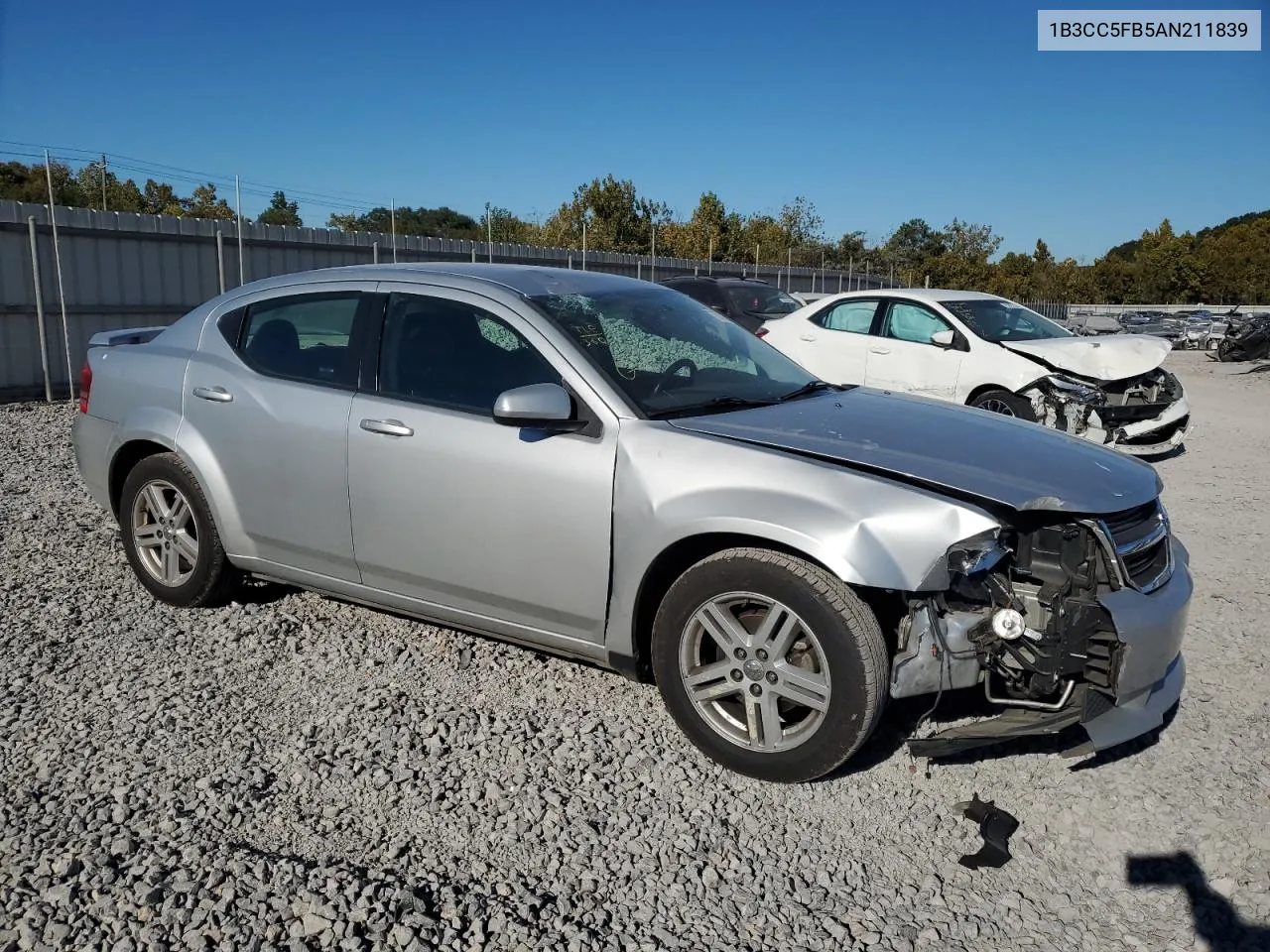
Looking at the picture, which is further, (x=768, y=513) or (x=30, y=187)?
(x=30, y=187)

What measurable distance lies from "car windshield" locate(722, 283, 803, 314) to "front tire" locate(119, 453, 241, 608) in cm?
1209

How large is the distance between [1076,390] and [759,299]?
793cm

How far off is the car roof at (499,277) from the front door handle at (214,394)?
552 mm

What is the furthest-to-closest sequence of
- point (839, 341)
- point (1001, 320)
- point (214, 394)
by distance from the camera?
point (839, 341)
point (1001, 320)
point (214, 394)

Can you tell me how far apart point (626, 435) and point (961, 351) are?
23.6ft

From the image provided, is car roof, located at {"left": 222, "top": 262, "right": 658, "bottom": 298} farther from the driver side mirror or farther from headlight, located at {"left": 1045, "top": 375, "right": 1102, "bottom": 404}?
headlight, located at {"left": 1045, "top": 375, "right": 1102, "bottom": 404}

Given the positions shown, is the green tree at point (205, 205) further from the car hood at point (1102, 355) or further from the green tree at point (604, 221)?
the car hood at point (1102, 355)

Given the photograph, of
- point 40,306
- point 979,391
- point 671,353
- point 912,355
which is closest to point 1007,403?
point 979,391

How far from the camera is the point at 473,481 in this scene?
150 inches

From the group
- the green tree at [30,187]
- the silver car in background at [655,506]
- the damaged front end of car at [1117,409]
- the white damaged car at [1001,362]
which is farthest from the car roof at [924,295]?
the green tree at [30,187]

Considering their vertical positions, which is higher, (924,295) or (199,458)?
(924,295)

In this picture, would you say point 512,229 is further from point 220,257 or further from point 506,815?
point 506,815

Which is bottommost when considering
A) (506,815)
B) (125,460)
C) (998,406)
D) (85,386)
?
(506,815)

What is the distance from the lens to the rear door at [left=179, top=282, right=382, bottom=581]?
4.22 meters
